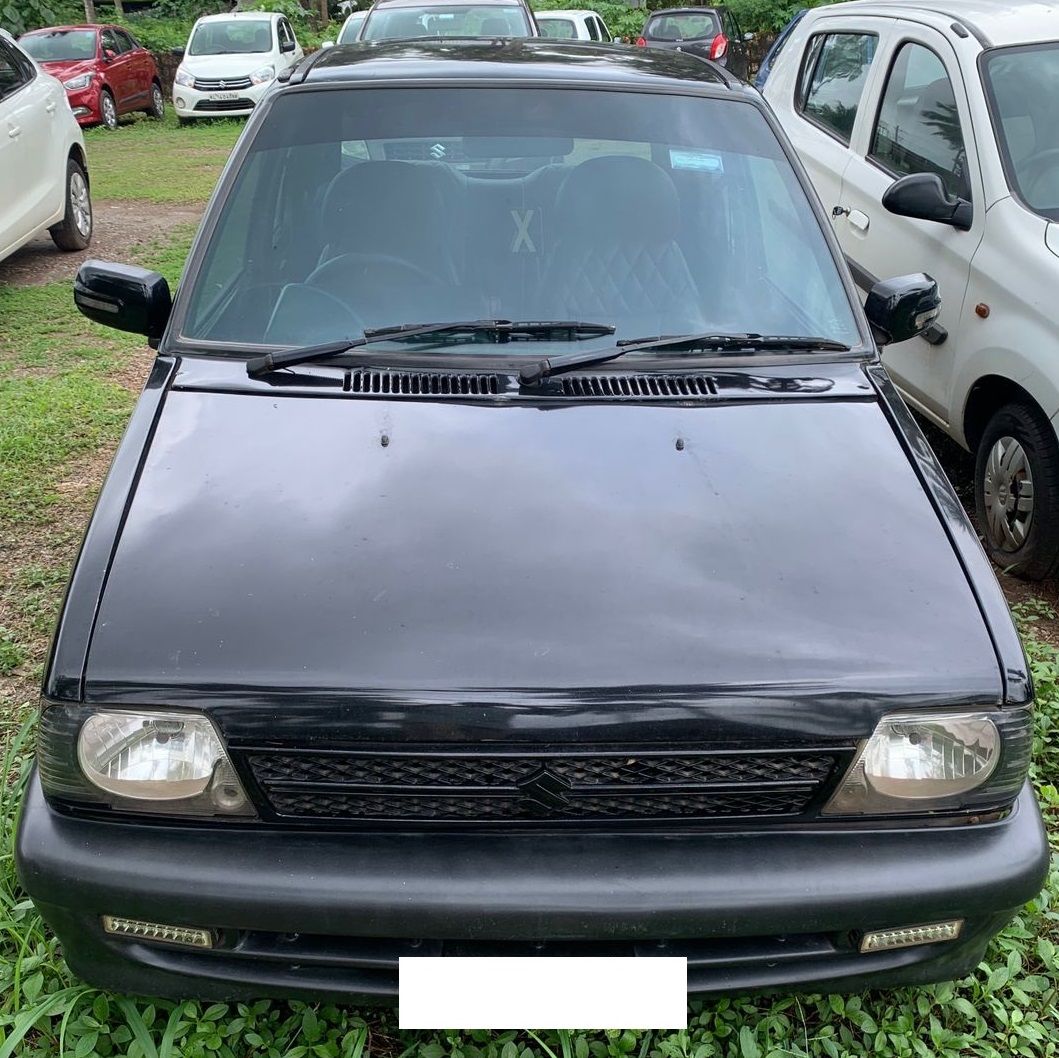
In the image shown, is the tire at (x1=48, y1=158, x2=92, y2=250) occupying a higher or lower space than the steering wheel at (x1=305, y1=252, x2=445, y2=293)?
lower

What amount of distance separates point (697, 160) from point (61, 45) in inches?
651

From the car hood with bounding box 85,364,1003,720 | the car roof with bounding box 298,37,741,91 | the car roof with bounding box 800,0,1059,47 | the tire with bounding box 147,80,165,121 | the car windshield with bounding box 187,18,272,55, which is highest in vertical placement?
the car roof with bounding box 298,37,741,91

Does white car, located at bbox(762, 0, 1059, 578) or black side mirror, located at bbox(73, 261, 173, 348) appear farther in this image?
white car, located at bbox(762, 0, 1059, 578)

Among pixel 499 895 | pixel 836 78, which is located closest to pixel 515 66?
pixel 499 895

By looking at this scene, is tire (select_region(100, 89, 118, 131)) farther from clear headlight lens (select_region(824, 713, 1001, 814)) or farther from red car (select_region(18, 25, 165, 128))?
clear headlight lens (select_region(824, 713, 1001, 814))

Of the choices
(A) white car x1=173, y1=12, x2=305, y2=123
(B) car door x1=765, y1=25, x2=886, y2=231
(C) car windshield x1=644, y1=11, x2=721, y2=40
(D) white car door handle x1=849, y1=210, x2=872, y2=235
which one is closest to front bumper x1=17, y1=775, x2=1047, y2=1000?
(D) white car door handle x1=849, y1=210, x2=872, y2=235

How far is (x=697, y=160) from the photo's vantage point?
2.92 meters

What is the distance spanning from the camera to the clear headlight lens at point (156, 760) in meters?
1.77

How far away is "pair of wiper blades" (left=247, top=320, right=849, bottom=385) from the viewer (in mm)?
2494

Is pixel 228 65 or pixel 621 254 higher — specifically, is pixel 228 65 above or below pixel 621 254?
below

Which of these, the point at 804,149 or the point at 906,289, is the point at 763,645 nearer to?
the point at 906,289

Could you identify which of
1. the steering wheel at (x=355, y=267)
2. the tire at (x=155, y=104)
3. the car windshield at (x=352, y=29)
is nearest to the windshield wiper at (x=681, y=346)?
the steering wheel at (x=355, y=267)

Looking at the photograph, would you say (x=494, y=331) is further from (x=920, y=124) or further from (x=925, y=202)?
(x=920, y=124)

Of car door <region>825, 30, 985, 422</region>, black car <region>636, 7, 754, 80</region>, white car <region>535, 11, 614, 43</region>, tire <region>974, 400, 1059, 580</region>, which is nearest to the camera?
tire <region>974, 400, 1059, 580</region>
